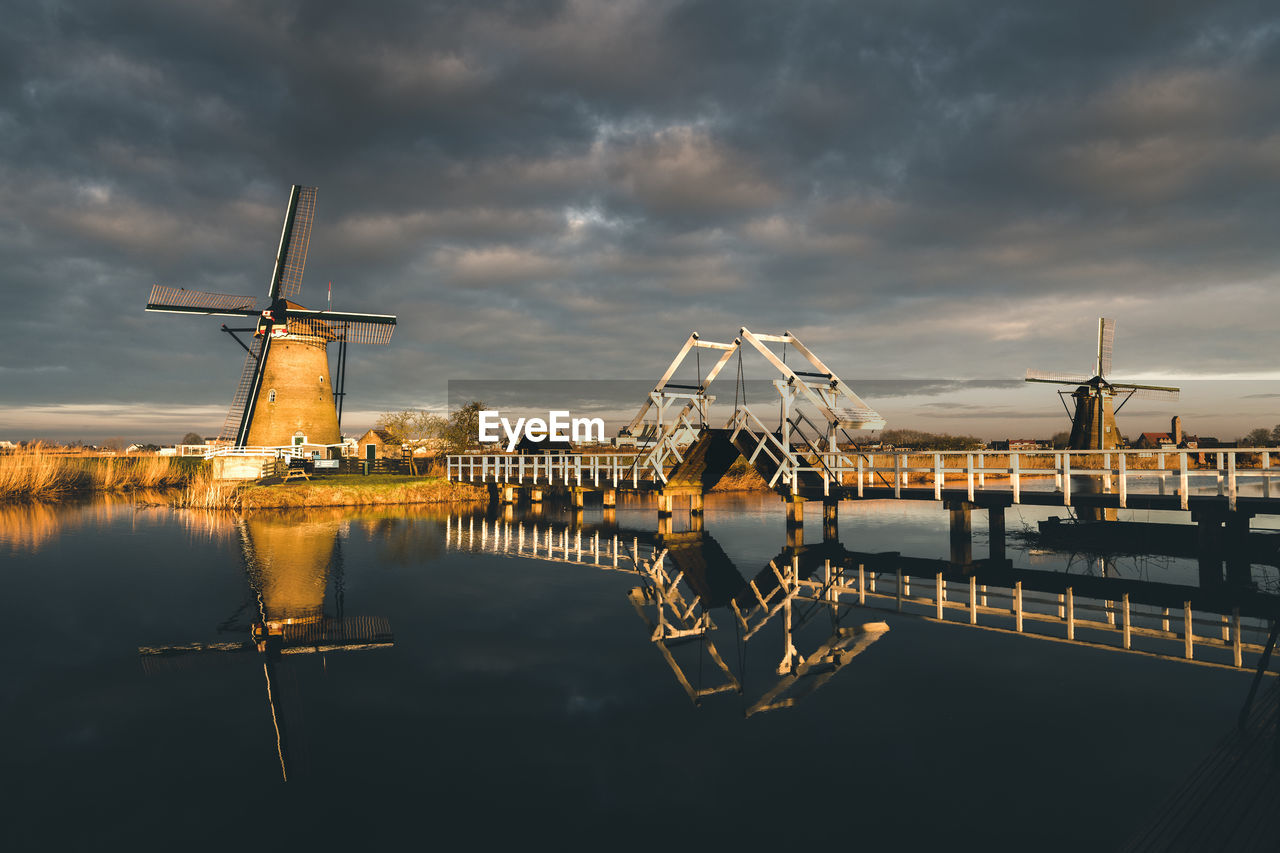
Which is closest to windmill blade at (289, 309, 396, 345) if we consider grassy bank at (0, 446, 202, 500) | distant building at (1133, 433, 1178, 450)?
grassy bank at (0, 446, 202, 500)

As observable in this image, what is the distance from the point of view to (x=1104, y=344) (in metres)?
42.6

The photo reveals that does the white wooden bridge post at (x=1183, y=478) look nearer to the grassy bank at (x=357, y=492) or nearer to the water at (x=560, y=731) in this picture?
the water at (x=560, y=731)

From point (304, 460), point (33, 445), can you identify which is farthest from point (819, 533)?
point (33, 445)

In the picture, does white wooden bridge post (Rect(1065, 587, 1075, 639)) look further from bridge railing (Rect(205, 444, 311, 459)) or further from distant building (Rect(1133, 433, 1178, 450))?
distant building (Rect(1133, 433, 1178, 450))

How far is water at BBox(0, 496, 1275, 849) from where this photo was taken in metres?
6.58

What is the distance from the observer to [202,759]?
311 inches

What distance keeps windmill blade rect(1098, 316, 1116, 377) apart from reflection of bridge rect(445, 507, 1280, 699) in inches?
1119

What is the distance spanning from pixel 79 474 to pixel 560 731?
192ft

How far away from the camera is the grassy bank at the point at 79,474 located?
4181cm

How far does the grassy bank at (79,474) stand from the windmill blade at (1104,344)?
218 ft

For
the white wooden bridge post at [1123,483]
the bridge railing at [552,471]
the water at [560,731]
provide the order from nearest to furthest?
the water at [560,731] < the white wooden bridge post at [1123,483] < the bridge railing at [552,471]

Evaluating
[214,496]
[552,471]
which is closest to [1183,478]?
[552,471]

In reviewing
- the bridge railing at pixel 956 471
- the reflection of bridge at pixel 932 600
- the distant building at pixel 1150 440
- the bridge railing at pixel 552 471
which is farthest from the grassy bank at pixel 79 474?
the distant building at pixel 1150 440

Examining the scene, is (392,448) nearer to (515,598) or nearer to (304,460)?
(304,460)
